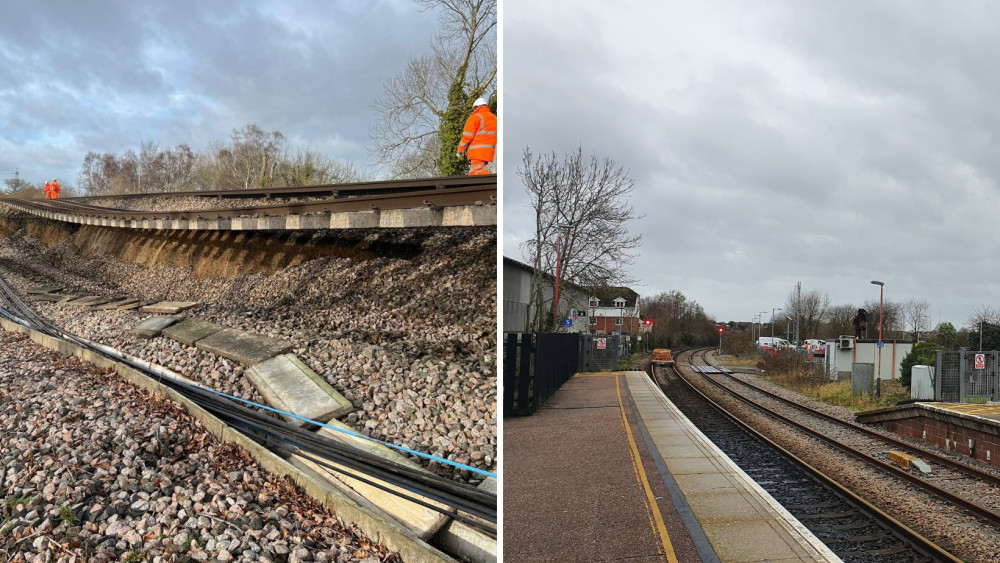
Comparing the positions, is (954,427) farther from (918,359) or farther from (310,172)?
(310,172)

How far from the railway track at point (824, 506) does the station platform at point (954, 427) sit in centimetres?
293

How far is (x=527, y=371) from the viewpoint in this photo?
389 inches

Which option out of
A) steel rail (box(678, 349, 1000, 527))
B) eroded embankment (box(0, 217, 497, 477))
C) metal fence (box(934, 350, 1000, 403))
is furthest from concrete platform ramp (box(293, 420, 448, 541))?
metal fence (box(934, 350, 1000, 403))

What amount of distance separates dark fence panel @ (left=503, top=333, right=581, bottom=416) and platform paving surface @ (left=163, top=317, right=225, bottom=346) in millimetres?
3949

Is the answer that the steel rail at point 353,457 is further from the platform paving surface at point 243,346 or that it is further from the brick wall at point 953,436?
the brick wall at point 953,436

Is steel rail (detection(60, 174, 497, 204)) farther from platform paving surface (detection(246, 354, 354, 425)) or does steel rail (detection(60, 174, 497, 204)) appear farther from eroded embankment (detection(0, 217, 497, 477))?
platform paving surface (detection(246, 354, 354, 425))

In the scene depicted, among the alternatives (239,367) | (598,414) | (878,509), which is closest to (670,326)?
(598,414)

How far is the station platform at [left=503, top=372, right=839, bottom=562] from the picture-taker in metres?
6.00

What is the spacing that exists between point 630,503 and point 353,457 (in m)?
4.29

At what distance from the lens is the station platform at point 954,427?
10.1 metres

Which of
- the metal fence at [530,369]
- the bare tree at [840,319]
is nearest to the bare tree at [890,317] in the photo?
the bare tree at [840,319]

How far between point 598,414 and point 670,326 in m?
46.6

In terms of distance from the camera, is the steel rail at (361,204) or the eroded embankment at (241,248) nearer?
the steel rail at (361,204)

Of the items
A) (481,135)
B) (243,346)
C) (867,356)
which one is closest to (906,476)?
(481,135)
